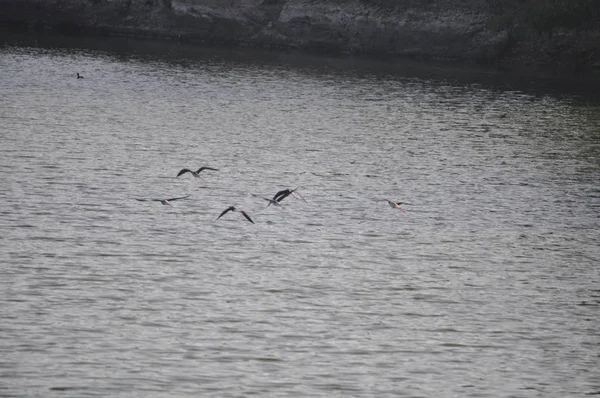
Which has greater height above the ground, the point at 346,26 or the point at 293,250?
the point at 346,26

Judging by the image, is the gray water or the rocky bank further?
the rocky bank

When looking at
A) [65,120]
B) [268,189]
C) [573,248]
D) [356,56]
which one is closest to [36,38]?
[356,56]

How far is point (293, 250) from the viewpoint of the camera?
28.7 meters

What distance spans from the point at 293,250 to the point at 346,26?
66.9m

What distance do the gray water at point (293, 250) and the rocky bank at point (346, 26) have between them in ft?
103

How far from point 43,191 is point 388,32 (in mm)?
62979

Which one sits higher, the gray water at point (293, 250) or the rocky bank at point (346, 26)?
the rocky bank at point (346, 26)

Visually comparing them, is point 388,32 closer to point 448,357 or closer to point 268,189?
point 268,189

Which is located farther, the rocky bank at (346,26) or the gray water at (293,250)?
the rocky bank at (346,26)

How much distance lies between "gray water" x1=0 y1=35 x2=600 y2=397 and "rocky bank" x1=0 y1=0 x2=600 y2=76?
3142 cm

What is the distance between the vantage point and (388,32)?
9300cm

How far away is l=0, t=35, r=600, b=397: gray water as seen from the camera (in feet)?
64.4

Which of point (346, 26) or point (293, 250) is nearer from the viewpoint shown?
point (293, 250)

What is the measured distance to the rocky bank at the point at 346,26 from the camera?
89.8 metres
